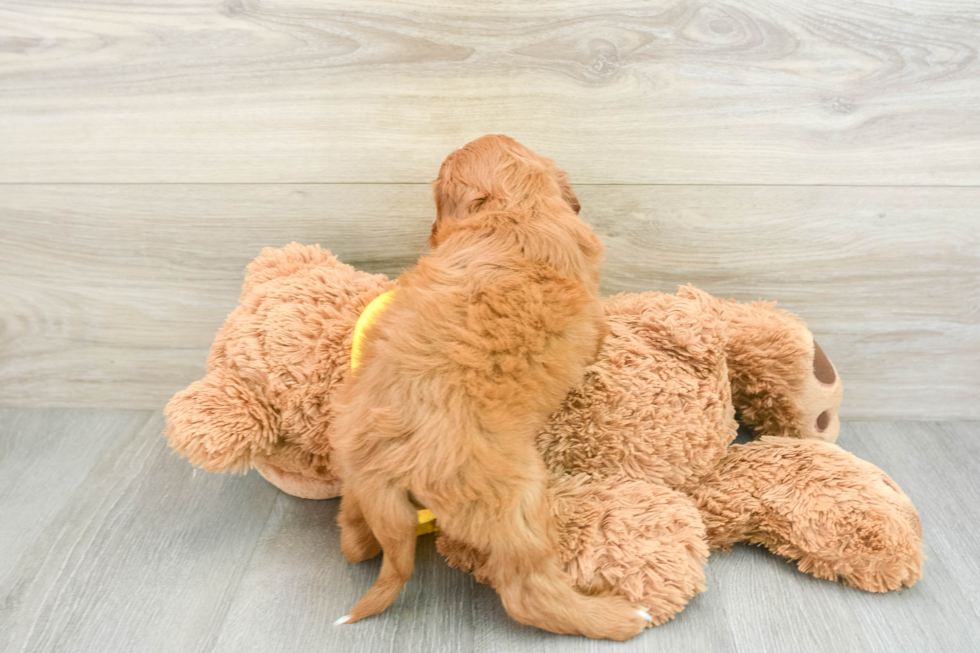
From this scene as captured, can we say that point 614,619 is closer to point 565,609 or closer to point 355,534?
point 565,609

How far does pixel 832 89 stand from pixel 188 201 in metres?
0.97

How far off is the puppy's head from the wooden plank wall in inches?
8.7

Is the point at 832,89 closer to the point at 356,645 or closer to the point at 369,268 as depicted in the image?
the point at 369,268

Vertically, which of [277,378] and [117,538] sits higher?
[277,378]

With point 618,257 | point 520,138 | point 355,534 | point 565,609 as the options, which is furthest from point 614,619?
point 520,138

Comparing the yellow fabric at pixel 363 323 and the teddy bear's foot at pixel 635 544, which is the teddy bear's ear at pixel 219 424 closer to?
the yellow fabric at pixel 363 323

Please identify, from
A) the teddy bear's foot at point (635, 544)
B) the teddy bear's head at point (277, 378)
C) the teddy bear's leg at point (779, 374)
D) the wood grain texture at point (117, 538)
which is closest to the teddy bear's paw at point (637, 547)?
the teddy bear's foot at point (635, 544)

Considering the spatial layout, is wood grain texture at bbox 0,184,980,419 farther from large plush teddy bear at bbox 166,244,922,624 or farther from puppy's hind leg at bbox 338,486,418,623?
puppy's hind leg at bbox 338,486,418,623

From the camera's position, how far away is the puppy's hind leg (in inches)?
27.7

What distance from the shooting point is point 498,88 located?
3.18ft

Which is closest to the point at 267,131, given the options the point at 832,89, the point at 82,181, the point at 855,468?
the point at 82,181

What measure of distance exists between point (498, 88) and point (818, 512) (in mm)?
708

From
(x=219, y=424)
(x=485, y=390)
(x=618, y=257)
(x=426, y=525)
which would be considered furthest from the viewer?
(x=618, y=257)

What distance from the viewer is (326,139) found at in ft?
3.30
